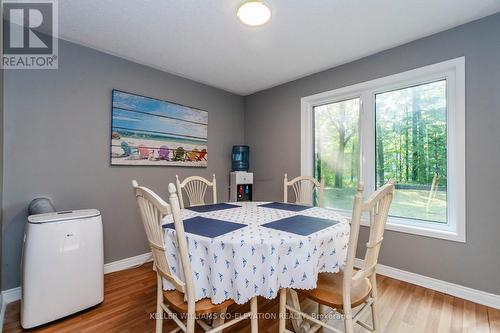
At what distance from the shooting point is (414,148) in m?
2.42

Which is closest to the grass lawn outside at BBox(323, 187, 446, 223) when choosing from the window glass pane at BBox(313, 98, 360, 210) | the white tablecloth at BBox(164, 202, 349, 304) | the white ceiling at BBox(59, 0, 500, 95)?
the window glass pane at BBox(313, 98, 360, 210)

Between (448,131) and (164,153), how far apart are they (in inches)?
119

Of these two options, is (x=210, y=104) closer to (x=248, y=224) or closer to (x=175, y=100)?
(x=175, y=100)

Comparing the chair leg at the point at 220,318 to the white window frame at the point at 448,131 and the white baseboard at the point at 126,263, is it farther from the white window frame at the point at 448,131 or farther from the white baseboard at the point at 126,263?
the white window frame at the point at 448,131

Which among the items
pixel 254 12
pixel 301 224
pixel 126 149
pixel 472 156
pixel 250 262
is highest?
pixel 254 12

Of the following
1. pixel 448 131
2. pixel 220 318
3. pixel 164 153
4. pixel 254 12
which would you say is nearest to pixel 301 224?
pixel 220 318

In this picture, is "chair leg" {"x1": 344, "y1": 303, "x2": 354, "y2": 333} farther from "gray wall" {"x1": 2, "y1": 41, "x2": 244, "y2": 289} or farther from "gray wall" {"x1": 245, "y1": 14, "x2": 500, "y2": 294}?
"gray wall" {"x1": 2, "y1": 41, "x2": 244, "y2": 289}

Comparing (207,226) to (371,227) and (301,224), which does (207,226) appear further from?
(371,227)

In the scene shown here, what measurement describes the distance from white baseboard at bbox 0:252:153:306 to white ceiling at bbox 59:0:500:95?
2297mm

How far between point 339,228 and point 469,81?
186 cm

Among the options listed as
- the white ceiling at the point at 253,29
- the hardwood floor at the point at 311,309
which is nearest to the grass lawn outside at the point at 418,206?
the hardwood floor at the point at 311,309

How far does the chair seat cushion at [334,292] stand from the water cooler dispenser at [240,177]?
2241 millimetres

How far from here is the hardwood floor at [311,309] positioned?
1614 mm

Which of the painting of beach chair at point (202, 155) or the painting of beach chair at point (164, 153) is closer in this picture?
the painting of beach chair at point (164, 153)
